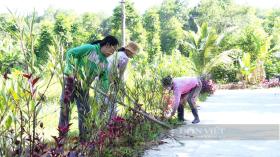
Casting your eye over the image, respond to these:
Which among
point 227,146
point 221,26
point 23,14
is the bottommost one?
point 227,146

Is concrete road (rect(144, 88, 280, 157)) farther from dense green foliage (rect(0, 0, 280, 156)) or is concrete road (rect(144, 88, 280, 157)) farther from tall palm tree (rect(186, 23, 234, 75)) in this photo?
tall palm tree (rect(186, 23, 234, 75))

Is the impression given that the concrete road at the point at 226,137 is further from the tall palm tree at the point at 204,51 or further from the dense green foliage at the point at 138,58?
the tall palm tree at the point at 204,51

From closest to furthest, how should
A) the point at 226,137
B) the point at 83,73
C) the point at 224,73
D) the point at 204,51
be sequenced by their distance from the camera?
the point at 83,73 < the point at 226,137 < the point at 204,51 < the point at 224,73

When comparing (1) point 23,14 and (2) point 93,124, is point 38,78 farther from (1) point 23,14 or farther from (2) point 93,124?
(2) point 93,124

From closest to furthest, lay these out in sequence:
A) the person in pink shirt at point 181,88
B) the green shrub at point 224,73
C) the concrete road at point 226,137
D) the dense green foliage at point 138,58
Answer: the dense green foliage at point 138,58 → the concrete road at point 226,137 → the person in pink shirt at point 181,88 → the green shrub at point 224,73

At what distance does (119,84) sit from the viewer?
4.69 m

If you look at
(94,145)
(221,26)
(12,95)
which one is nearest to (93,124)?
(94,145)

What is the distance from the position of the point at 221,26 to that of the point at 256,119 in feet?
108

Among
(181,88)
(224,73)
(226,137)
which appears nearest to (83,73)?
(226,137)

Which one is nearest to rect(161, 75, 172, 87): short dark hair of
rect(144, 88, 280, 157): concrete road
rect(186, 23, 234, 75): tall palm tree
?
rect(144, 88, 280, 157): concrete road

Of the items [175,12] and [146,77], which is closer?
[146,77]

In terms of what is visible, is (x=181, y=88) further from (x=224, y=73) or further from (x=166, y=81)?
(x=224, y=73)

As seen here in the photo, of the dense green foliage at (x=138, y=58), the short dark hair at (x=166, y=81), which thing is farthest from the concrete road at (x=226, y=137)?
the short dark hair at (x=166, y=81)

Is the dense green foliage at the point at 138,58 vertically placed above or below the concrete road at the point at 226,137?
above
